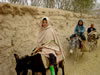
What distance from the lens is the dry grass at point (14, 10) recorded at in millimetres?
3402

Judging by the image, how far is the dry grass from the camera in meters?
3.40

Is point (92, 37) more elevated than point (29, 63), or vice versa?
point (29, 63)

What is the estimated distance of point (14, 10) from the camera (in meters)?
3.77

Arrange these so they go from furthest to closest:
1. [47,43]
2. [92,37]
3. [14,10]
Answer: [92,37] → [14,10] → [47,43]

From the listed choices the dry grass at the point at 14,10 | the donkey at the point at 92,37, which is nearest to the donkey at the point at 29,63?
the dry grass at the point at 14,10

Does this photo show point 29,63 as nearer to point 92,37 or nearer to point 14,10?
point 14,10

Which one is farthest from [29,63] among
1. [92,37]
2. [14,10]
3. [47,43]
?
[92,37]

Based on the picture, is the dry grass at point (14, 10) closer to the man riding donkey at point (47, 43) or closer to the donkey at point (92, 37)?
the man riding donkey at point (47, 43)

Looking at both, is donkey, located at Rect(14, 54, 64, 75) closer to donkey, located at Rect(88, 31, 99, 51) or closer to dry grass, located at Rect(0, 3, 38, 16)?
dry grass, located at Rect(0, 3, 38, 16)

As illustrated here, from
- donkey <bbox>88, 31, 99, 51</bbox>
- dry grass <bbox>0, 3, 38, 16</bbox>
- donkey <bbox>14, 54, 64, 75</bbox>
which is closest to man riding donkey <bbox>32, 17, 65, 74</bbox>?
donkey <bbox>14, 54, 64, 75</bbox>

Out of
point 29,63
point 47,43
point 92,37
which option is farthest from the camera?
point 92,37

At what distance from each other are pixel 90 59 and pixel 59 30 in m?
2.17

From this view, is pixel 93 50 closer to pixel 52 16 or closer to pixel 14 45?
pixel 52 16

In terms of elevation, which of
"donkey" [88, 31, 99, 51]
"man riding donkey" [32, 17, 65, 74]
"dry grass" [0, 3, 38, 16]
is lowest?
"donkey" [88, 31, 99, 51]
